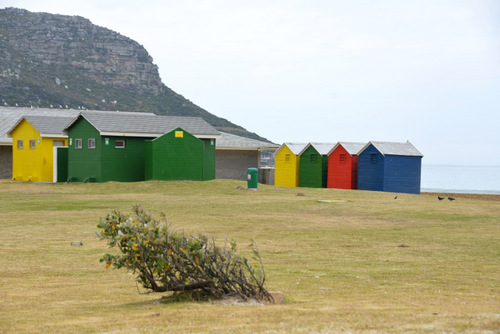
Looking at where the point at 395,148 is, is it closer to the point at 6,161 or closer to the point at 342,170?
the point at 342,170

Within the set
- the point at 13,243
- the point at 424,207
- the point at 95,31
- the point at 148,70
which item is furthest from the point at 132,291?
the point at 95,31

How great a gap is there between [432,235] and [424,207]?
8.57 meters

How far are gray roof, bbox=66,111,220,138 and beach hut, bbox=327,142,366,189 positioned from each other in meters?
8.88

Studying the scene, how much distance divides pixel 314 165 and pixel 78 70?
74.0 m

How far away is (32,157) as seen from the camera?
4100cm

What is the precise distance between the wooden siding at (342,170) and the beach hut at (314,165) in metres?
0.60

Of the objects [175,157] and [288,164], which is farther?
[288,164]

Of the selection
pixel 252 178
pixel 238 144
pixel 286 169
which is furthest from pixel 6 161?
pixel 252 178

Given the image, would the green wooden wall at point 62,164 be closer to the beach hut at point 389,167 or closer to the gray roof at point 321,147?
the gray roof at point 321,147

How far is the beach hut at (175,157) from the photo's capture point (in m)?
36.3

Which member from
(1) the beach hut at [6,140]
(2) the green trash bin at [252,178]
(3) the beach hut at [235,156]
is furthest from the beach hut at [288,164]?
(1) the beach hut at [6,140]

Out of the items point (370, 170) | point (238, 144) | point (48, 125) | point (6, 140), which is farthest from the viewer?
point (238, 144)

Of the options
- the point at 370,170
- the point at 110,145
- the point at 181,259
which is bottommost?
the point at 181,259

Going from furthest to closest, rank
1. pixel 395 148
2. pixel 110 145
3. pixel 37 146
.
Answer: pixel 395 148
pixel 37 146
pixel 110 145
